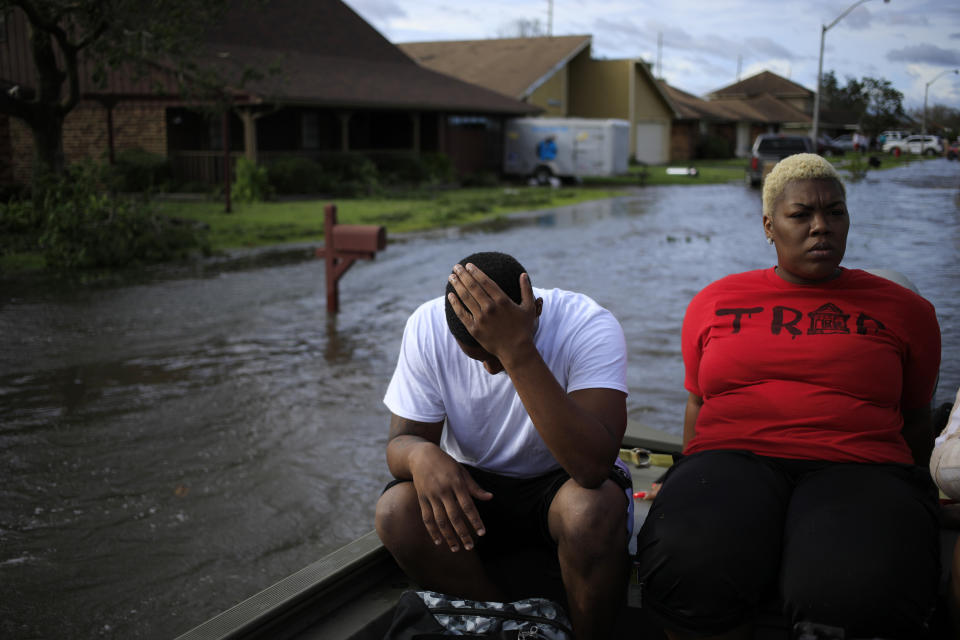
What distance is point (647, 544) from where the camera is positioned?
2.60 metres

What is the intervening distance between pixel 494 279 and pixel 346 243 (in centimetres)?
698

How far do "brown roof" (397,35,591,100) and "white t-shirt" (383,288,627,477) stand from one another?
3720cm

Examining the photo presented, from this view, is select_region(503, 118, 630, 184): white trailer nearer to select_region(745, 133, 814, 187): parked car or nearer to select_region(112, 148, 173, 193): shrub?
select_region(745, 133, 814, 187): parked car

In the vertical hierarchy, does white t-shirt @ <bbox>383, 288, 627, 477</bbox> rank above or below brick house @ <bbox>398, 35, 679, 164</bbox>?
below

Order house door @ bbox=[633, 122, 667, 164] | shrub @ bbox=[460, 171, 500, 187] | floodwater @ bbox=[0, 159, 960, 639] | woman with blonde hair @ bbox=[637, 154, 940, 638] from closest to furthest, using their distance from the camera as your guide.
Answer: woman with blonde hair @ bbox=[637, 154, 940, 638]
floodwater @ bbox=[0, 159, 960, 639]
shrub @ bbox=[460, 171, 500, 187]
house door @ bbox=[633, 122, 667, 164]

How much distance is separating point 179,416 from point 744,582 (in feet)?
16.7

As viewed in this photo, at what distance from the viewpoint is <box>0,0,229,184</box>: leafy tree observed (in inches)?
543

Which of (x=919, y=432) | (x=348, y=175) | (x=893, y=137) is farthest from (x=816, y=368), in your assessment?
(x=348, y=175)

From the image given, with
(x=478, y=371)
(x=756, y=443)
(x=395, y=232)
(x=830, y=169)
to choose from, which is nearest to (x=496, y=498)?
(x=478, y=371)

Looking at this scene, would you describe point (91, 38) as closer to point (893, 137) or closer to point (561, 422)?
point (893, 137)

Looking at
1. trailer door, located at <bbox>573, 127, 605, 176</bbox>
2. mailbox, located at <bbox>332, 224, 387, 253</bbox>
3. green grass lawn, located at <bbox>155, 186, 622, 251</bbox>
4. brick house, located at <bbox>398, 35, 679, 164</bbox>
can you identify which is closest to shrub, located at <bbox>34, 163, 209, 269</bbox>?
green grass lawn, located at <bbox>155, 186, 622, 251</bbox>

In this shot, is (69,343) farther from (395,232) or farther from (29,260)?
(395,232)

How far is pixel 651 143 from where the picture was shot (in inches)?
1941

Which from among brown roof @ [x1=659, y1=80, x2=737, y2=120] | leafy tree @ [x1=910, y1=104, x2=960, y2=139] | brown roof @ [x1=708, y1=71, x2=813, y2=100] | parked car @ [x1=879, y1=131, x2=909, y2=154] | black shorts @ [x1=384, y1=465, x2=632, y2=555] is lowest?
black shorts @ [x1=384, y1=465, x2=632, y2=555]
